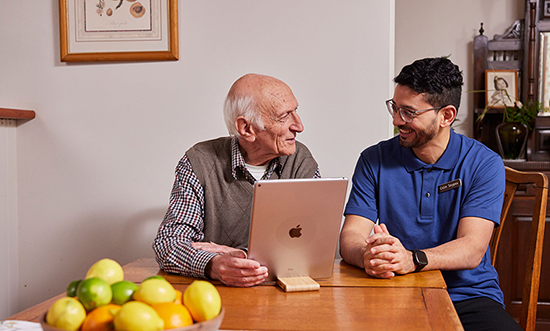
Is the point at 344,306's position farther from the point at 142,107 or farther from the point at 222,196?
the point at 142,107

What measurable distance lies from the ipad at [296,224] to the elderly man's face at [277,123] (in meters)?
0.50

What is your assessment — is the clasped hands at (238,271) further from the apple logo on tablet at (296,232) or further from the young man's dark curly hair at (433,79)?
Answer: the young man's dark curly hair at (433,79)

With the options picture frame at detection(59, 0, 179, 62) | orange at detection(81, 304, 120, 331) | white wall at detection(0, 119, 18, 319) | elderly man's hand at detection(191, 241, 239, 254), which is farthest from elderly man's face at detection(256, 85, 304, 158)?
white wall at detection(0, 119, 18, 319)

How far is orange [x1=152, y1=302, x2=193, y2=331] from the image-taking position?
68cm

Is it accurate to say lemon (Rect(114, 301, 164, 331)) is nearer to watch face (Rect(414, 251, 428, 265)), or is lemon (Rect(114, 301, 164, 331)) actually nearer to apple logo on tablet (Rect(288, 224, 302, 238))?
apple logo on tablet (Rect(288, 224, 302, 238))

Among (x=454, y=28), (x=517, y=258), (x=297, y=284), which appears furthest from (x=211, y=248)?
(x=454, y=28)

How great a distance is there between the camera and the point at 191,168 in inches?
65.0

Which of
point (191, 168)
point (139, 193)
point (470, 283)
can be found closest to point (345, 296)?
point (470, 283)

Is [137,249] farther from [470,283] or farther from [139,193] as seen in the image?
[470,283]

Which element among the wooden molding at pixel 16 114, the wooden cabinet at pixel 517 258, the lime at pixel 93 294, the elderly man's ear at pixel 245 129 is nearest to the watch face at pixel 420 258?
the elderly man's ear at pixel 245 129

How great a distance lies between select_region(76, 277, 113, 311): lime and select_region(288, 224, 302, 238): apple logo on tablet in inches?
21.5

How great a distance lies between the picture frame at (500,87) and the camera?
320 cm

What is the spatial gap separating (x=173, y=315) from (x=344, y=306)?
494mm

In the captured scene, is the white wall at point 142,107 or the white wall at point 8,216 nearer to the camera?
the white wall at point 142,107
